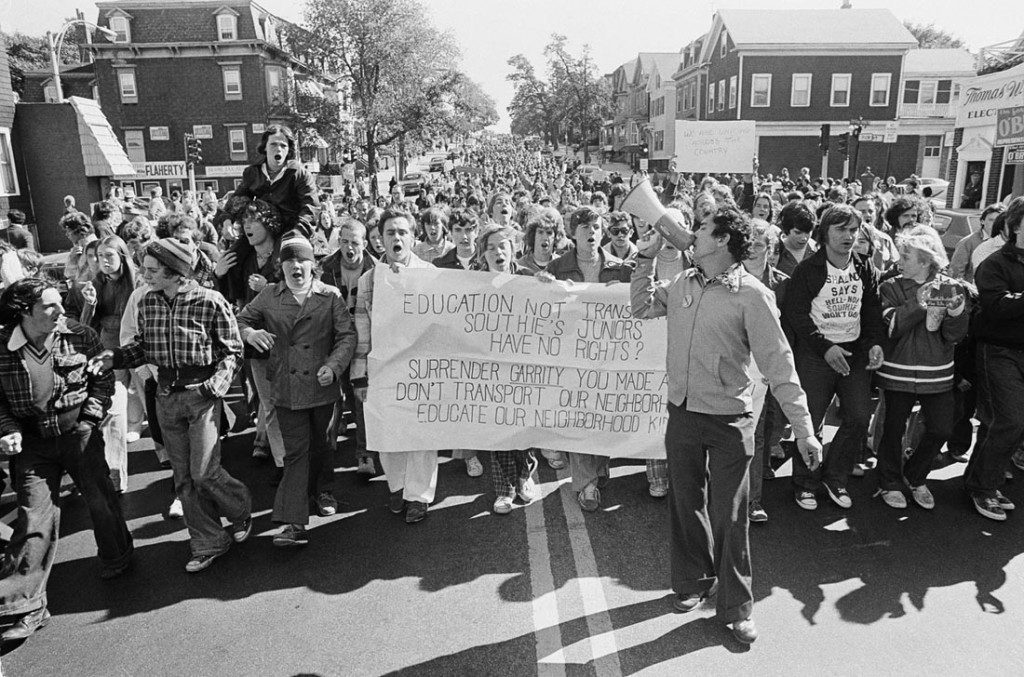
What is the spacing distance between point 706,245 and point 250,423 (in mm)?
5380

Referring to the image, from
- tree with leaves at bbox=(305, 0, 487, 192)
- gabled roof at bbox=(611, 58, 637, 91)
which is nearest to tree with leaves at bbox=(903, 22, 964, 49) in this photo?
gabled roof at bbox=(611, 58, 637, 91)

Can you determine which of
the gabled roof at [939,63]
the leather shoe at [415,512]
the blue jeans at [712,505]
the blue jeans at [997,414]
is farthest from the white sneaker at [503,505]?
the gabled roof at [939,63]

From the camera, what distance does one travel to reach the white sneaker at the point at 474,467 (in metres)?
6.06

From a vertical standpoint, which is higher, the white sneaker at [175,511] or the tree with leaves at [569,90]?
the tree with leaves at [569,90]

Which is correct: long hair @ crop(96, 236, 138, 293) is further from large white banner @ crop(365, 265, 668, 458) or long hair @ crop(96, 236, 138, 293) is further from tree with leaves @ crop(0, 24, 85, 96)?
tree with leaves @ crop(0, 24, 85, 96)

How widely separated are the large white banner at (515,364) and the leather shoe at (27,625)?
85.7 inches

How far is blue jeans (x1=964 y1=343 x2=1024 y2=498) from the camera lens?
4.96 m

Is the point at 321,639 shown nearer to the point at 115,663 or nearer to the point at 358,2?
the point at 115,663

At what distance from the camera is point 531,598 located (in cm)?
419

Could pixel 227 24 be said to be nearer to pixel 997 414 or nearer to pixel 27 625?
pixel 27 625

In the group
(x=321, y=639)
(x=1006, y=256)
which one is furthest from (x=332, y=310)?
(x=1006, y=256)

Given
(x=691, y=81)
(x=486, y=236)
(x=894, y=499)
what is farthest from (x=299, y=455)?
(x=691, y=81)

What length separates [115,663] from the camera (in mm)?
3703

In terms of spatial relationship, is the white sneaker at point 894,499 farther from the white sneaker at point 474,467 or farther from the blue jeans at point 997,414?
the white sneaker at point 474,467
